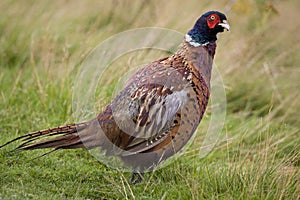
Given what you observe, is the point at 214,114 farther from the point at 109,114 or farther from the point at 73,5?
the point at 73,5

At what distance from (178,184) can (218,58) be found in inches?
141

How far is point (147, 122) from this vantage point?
462 centimetres

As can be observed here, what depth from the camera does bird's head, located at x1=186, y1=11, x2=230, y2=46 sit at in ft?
16.2

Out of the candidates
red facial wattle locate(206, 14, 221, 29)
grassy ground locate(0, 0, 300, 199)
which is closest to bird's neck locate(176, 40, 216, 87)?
red facial wattle locate(206, 14, 221, 29)

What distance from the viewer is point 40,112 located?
246 inches

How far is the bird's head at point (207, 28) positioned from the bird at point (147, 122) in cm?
29

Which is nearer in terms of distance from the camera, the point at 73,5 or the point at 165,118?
the point at 165,118

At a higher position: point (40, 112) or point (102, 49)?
point (102, 49)

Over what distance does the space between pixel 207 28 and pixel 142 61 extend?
2.23 metres

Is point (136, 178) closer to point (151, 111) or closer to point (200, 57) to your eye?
point (151, 111)

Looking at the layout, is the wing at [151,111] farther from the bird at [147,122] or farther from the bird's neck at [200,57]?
the bird's neck at [200,57]

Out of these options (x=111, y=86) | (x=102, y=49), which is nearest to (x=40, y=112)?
(x=111, y=86)

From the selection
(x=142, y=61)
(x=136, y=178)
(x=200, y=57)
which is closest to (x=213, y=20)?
(x=200, y=57)

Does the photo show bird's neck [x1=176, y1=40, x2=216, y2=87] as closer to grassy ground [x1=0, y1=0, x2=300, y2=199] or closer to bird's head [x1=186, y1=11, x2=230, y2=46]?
bird's head [x1=186, y1=11, x2=230, y2=46]
